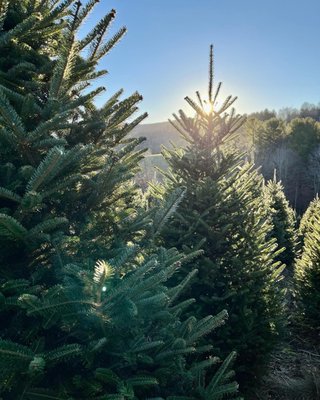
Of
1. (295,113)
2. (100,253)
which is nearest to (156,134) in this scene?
(295,113)

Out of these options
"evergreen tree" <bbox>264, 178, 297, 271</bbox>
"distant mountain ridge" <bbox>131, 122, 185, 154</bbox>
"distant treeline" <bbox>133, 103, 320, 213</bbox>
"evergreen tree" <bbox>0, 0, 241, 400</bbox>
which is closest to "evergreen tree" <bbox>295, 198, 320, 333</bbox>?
"evergreen tree" <bbox>0, 0, 241, 400</bbox>

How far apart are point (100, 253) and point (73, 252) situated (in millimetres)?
173

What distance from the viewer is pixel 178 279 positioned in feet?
13.5

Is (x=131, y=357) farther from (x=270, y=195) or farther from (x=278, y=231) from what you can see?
(x=270, y=195)

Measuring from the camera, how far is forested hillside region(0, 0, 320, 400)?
74.1 inches

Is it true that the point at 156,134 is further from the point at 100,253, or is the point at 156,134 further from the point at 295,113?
the point at 100,253

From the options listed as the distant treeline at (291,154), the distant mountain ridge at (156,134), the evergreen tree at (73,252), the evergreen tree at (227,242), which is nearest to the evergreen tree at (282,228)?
the evergreen tree at (227,242)

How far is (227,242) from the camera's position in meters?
4.47

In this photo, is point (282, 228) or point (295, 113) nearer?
point (282, 228)

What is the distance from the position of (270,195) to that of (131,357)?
38.4 ft

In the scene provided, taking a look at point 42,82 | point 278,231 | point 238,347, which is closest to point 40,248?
point 42,82

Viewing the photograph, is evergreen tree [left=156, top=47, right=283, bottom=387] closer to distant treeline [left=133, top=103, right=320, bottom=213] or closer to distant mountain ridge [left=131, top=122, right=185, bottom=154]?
distant treeline [left=133, top=103, right=320, bottom=213]

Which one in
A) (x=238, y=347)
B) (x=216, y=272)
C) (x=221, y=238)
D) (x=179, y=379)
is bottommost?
(x=238, y=347)

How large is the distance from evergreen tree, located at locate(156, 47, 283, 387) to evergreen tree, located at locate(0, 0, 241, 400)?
157 cm
